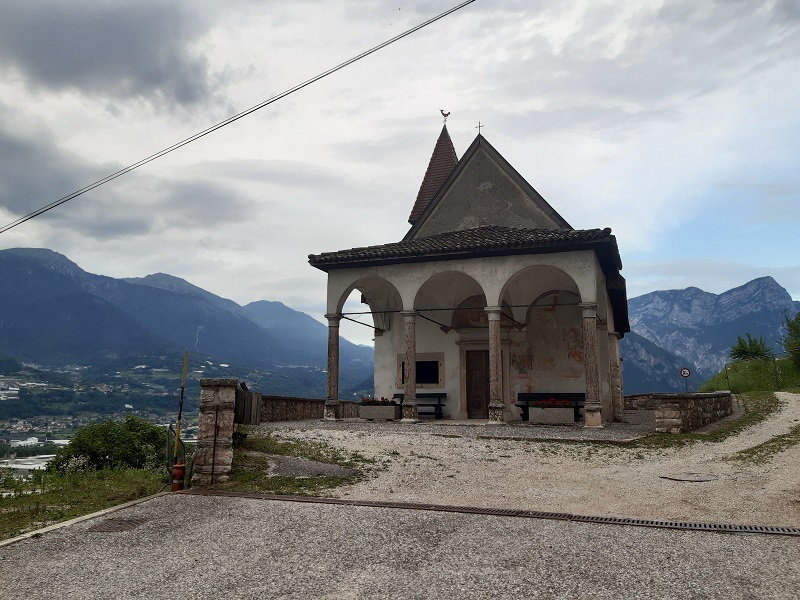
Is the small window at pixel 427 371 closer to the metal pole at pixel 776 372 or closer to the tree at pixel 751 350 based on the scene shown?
the metal pole at pixel 776 372

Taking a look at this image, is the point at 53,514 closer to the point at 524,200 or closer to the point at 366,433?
the point at 366,433

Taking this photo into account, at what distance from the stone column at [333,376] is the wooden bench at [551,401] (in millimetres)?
6117

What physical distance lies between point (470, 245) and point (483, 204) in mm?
5344

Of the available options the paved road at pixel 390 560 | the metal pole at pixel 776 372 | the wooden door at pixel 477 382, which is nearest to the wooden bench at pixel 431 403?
the wooden door at pixel 477 382

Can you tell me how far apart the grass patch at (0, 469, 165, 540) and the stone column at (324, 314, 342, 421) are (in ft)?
29.8

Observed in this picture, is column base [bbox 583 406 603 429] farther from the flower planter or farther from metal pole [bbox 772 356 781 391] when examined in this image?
metal pole [bbox 772 356 781 391]


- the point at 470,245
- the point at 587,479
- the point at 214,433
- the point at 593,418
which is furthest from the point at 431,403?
the point at 214,433

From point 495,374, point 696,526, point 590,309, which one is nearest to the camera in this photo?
point 696,526

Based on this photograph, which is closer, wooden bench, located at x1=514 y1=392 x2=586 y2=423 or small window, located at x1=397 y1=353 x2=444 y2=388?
wooden bench, located at x1=514 y1=392 x2=586 y2=423

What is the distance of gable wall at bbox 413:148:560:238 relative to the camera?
2339cm

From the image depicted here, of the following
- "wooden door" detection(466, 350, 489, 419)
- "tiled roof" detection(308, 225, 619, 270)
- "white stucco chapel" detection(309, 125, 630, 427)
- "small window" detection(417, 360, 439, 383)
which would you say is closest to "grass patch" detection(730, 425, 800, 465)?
"white stucco chapel" detection(309, 125, 630, 427)

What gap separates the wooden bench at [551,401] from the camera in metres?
17.9

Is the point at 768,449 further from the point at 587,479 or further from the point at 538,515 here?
the point at 538,515

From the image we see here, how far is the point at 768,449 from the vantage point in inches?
481
